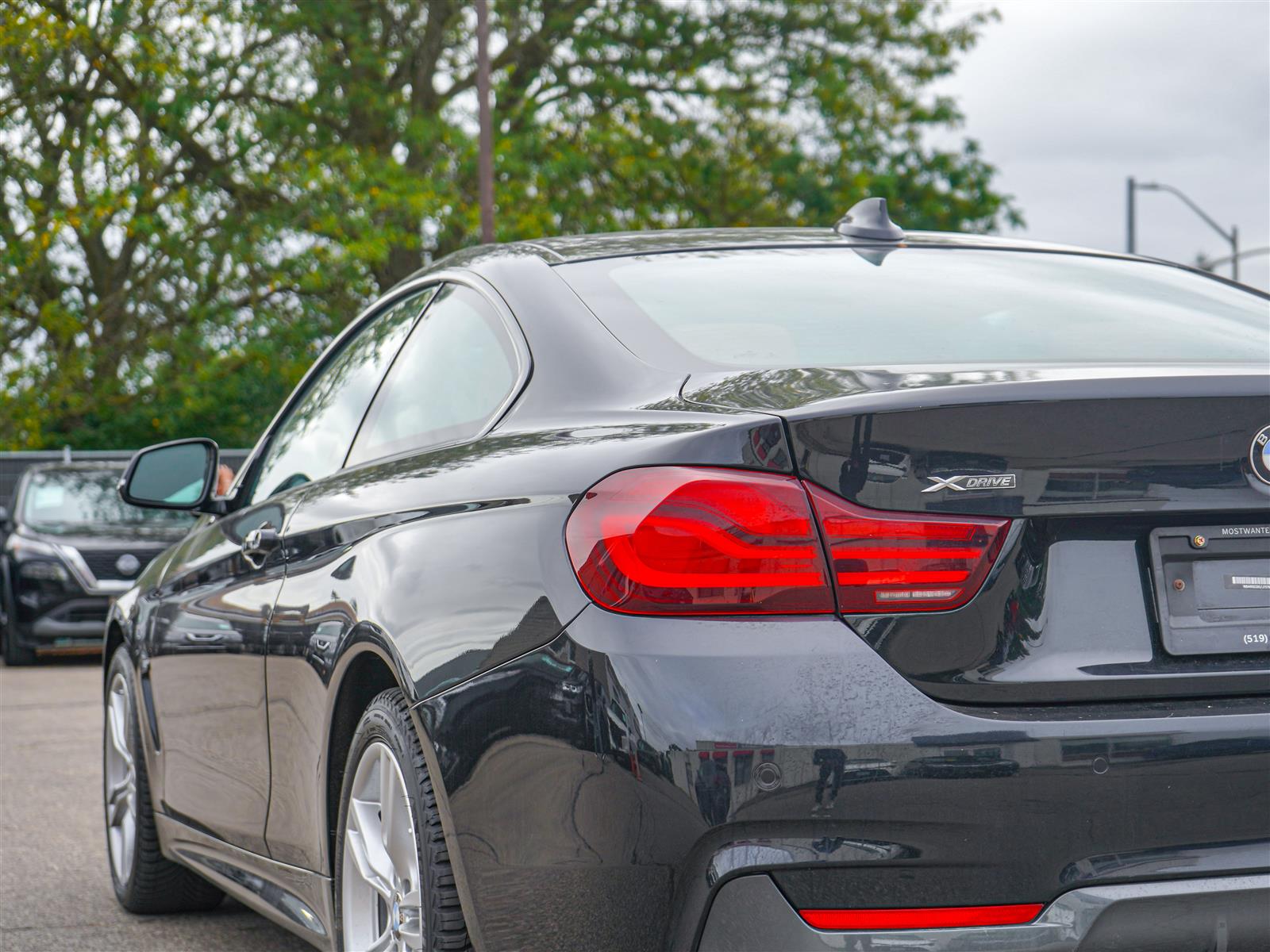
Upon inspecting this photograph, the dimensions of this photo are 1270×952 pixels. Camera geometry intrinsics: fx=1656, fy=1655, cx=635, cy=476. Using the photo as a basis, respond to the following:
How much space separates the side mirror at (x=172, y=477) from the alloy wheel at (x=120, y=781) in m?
0.76

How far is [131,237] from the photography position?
24.2m

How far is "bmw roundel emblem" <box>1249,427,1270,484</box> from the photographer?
222 centimetres

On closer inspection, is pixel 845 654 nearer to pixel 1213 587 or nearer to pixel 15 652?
pixel 1213 587

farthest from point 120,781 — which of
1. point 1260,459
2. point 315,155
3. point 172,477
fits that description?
point 315,155

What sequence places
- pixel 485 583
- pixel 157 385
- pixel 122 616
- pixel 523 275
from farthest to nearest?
1. pixel 157 385
2. pixel 122 616
3. pixel 523 275
4. pixel 485 583

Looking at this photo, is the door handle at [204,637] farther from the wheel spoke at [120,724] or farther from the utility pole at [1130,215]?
the utility pole at [1130,215]

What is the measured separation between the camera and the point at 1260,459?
223 cm

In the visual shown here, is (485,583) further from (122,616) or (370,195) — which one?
(370,195)

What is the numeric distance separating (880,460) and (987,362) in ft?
1.42

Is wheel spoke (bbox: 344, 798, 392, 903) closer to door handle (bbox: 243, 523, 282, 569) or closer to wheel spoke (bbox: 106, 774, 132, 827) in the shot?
door handle (bbox: 243, 523, 282, 569)

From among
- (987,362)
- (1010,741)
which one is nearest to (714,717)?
(1010,741)

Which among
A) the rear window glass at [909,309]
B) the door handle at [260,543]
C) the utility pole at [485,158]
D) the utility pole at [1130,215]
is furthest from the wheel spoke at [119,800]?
the utility pole at [1130,215]

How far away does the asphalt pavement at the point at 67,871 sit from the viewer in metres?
4.45

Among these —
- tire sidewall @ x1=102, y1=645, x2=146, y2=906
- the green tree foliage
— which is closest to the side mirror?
tire sidewall @ x1=102, y1=645, x2=146, y2=906
